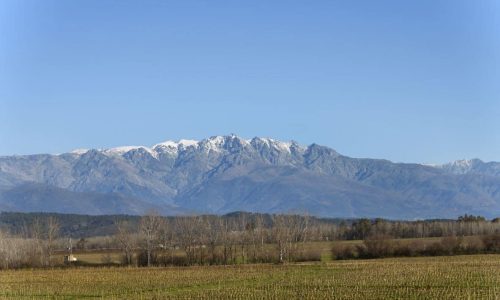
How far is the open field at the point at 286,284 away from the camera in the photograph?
198 feet

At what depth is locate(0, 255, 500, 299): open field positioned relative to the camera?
6022cm

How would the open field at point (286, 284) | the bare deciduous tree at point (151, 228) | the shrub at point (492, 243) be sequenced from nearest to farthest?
the open field at point (286, 284) → the shrub at point (492, 243) → the bare deciduous tree at point (151, 228)

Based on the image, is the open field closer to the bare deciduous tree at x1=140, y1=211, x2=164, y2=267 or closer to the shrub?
the shrub

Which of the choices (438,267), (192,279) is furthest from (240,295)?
(438,267)

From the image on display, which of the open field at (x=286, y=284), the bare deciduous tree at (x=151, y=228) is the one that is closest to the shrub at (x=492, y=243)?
the open field at (x=286, y=284)

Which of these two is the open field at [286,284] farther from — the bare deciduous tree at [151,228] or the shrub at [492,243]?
the bare deciduous tree at [151,228]

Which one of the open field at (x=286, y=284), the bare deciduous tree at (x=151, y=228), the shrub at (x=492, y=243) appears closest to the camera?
the open field at (x=286, y=284)

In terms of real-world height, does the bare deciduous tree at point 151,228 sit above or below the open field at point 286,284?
above

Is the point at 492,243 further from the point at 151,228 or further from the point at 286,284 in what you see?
the point at 286,284

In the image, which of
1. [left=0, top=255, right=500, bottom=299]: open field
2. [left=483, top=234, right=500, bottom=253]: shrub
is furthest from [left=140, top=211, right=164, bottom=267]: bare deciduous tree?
[left=483, top=234, right=500, bottom=253]: shrub

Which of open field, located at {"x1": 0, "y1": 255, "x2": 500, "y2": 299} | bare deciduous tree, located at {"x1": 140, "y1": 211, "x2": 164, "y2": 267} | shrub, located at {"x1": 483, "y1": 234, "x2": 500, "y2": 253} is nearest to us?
open field, located at {"x1": 0, "y1": 255, "x2": 500, "y2": 299}

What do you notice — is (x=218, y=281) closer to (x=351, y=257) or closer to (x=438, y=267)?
(x=438, y=267)

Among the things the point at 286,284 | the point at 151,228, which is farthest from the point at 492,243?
the point at 286,284

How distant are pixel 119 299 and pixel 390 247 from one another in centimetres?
7915
